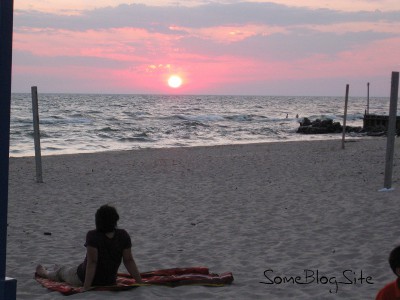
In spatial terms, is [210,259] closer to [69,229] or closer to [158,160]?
[69,229]

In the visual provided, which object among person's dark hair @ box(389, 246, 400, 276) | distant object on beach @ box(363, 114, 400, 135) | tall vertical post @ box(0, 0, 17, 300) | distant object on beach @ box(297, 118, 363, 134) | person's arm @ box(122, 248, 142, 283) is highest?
tall vertical post @ box(0, 0, 17, 300)

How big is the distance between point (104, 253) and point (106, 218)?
1.27 ft

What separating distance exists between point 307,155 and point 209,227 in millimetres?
11547

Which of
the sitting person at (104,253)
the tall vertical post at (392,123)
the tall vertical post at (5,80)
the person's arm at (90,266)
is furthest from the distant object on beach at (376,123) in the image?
the tall vertical post at (5,80)

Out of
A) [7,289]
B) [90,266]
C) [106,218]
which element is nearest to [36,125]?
[90,266]

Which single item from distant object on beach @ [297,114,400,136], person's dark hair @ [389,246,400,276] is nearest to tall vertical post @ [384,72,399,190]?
person's dark hair @ [389,246,400,276]

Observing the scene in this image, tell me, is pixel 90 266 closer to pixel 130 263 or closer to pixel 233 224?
pixel 130 263

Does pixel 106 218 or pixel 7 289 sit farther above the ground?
pixel 7 289

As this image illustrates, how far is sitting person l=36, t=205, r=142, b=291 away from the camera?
4.71m

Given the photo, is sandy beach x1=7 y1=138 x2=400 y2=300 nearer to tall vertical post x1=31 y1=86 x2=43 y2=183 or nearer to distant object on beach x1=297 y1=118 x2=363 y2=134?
tall vertical post x1=31 y1=86 x2=43 y2=183

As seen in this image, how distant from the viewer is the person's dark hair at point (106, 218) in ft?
15.2

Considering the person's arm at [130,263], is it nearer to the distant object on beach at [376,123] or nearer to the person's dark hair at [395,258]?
the person's dark hair at [395,258]

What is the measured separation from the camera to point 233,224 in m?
8.12

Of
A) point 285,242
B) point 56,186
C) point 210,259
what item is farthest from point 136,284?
point 56,186
